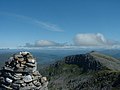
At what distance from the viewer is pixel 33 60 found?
4906cm

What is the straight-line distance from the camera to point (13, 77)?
156 feet

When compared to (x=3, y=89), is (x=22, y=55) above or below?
above

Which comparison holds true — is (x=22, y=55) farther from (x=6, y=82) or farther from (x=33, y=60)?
(x=6, y=82)

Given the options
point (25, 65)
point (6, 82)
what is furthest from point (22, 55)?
point (6, 82)

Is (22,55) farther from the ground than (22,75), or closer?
farther from the ground

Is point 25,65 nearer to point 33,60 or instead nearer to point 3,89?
point 33,60

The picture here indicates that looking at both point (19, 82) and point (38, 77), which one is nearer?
point (19, 82)

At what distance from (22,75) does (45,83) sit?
448cm

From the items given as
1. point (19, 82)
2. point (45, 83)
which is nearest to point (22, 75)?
point (19, 82)

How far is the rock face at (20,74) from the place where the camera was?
47.4 metres

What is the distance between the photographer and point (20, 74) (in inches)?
1881

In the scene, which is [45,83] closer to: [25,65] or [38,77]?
[38,77]

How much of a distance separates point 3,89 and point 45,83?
6.99m

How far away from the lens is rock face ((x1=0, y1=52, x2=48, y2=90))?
47.4 metres
